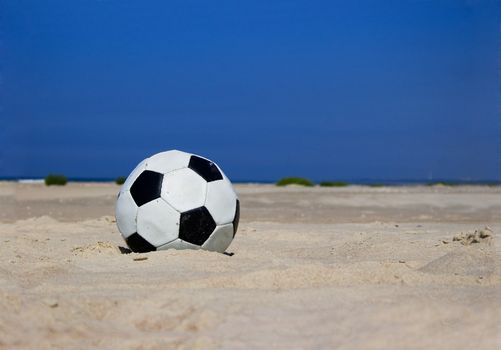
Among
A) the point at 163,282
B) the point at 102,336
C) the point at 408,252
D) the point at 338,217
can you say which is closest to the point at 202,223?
the point at 163,282

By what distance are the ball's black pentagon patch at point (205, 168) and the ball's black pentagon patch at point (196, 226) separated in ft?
1.11

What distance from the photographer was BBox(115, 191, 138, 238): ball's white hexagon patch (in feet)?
19.7

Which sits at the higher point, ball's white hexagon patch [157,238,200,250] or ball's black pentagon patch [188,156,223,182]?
ball's black pentagon patch [188,156,223,182]

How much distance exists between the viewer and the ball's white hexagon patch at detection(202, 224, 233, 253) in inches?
236

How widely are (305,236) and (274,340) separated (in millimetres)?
5157

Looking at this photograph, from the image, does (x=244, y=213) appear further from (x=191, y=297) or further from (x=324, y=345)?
→ (x=324, y=345)

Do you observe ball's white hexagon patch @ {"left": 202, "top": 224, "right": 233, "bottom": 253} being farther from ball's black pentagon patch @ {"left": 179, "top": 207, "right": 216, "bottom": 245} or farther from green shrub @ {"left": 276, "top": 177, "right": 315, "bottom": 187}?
green shrub @ {"left": 276, "top": 177, "right": 315, "bottom": 187}

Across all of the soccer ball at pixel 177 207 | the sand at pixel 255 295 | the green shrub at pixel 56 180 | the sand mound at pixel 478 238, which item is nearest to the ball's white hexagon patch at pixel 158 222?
the soccer ball at pixel 177 207

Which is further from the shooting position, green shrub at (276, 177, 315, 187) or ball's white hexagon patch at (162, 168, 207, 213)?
green shrub at (276, 177, 315, 187)

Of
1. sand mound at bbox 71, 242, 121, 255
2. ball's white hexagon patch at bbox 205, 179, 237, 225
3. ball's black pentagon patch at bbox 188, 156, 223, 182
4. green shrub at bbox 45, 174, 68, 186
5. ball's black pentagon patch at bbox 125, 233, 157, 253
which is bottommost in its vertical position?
green shrub at bbox 45, 174, 68, 186

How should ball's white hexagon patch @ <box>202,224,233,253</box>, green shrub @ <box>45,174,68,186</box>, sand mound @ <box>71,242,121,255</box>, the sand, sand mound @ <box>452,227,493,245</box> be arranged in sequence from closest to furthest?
the sand → ball's white hexagon patch @ <box>202,224,233,253</box> → sand mound @ <box>71,242,121,255</box> → sand mound @ <box>452,227,493,245</box> → green shrub @ <box>45,174,68,186</box>

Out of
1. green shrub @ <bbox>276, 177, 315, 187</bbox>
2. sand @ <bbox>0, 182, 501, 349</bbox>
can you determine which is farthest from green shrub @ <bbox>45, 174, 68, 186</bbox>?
sand @ <bbox>0, 182, 501, 349</bbox>

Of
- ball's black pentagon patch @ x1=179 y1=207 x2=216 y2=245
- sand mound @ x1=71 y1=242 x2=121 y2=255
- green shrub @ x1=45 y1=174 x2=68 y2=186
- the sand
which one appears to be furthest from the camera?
green shrub @ x1=45 y1=174 x2=68 y2=186

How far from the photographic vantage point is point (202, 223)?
19.4ft
